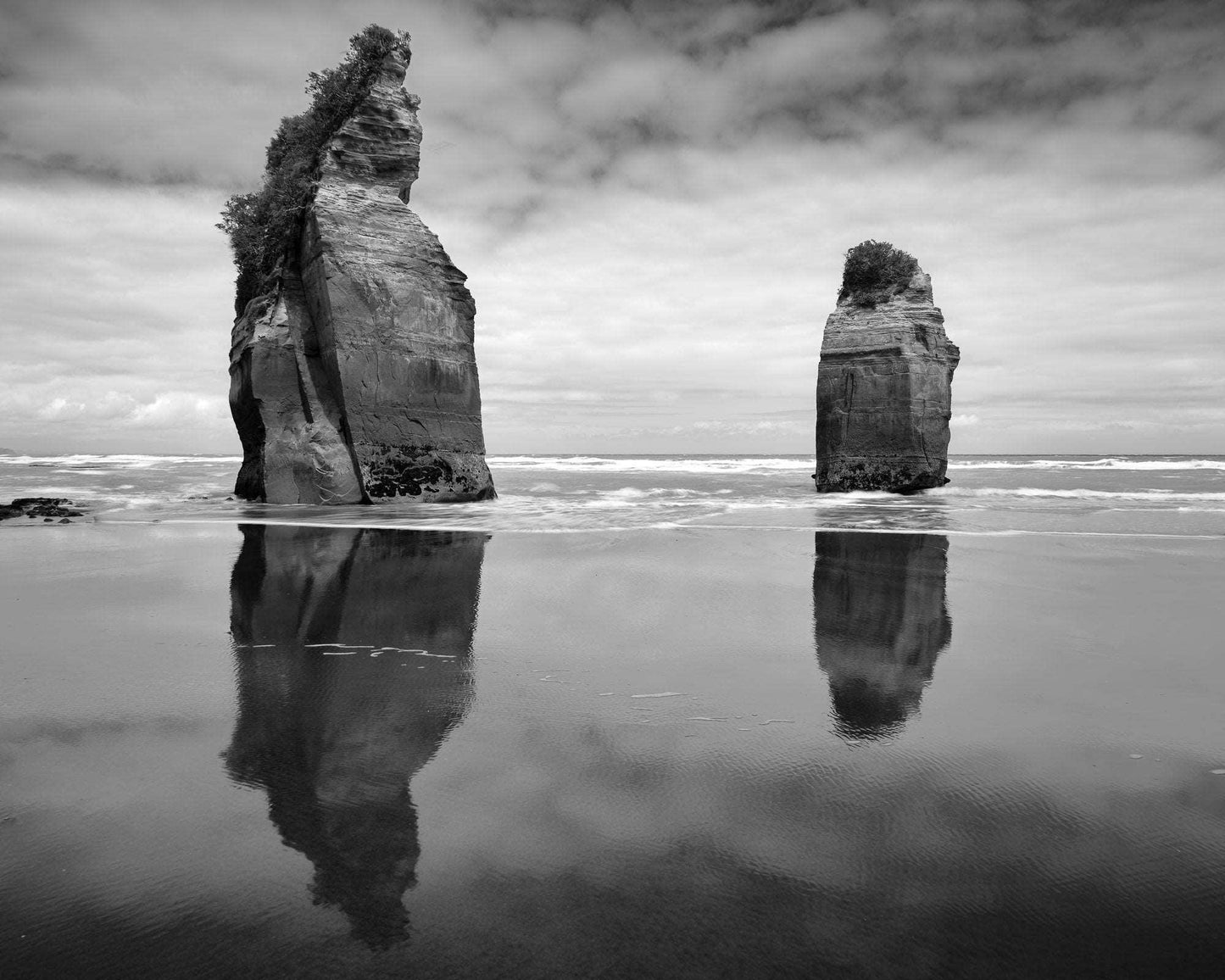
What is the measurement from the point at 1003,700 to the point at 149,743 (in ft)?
14.4

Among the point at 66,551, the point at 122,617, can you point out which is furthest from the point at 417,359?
the point at 122,617

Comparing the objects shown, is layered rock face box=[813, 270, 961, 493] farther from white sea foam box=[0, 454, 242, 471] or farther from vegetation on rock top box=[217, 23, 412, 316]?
white sea foam box=[0, 454, 242, 471]

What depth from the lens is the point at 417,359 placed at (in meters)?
17.4

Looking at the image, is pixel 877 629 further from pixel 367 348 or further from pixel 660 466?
pixel 660 466

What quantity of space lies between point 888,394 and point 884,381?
1.45ft

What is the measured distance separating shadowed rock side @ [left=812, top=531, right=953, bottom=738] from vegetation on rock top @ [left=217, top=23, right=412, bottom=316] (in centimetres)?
1609

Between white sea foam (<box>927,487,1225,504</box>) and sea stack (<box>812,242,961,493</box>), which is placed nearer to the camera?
→ white sea foam (<box>927,487,1225,504</box>)

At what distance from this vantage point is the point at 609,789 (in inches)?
115

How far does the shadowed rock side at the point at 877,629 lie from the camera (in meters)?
3.87

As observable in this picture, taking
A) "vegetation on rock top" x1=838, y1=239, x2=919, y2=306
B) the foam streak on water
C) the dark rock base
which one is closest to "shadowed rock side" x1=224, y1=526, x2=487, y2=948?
the foam streak on water

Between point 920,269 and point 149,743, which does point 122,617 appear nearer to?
point 149,743

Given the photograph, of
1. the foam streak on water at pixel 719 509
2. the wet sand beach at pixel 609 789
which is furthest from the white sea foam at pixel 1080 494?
the wet sand beach at pixel 609 789

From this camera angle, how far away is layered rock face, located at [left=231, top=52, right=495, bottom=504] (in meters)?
16.8

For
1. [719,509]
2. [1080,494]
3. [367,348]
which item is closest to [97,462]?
[367,348]
